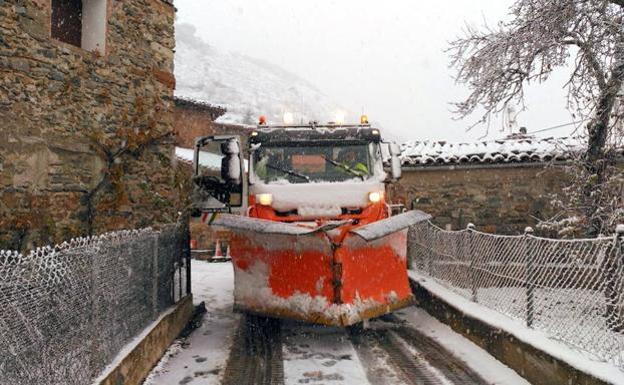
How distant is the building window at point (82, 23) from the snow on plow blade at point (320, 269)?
3689mm

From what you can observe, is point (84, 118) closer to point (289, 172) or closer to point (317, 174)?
point (289, 172)

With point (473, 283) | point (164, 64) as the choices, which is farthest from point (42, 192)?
point (473, 283)

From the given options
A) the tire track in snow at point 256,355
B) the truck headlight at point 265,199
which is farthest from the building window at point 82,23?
the tire track in snow at point 256,355

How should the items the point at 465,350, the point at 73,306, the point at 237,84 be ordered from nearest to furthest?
1. the point at 73,306
2. the point at 465,350
3. the point at 237,84

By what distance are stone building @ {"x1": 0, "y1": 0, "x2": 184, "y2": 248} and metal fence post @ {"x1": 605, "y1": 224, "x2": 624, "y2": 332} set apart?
6467mm

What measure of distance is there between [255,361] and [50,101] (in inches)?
175

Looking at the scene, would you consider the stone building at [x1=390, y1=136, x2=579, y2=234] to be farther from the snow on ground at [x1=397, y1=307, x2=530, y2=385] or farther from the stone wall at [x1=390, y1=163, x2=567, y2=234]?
the snow on ground at [x1=397, y1=307, x2=530, y2=385]

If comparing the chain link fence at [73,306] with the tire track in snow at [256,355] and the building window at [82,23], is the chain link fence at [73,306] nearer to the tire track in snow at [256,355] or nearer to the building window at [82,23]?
the tire track in snow at [256,355]

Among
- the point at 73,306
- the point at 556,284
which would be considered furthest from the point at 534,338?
the point at 73,306

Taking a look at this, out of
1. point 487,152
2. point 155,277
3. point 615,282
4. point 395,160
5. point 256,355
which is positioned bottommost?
point 256,355

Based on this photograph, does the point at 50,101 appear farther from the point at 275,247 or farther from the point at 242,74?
the point at 242,74

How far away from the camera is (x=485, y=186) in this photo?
37.2 ft

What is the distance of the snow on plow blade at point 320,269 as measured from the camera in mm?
5457

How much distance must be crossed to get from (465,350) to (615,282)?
2.17m
